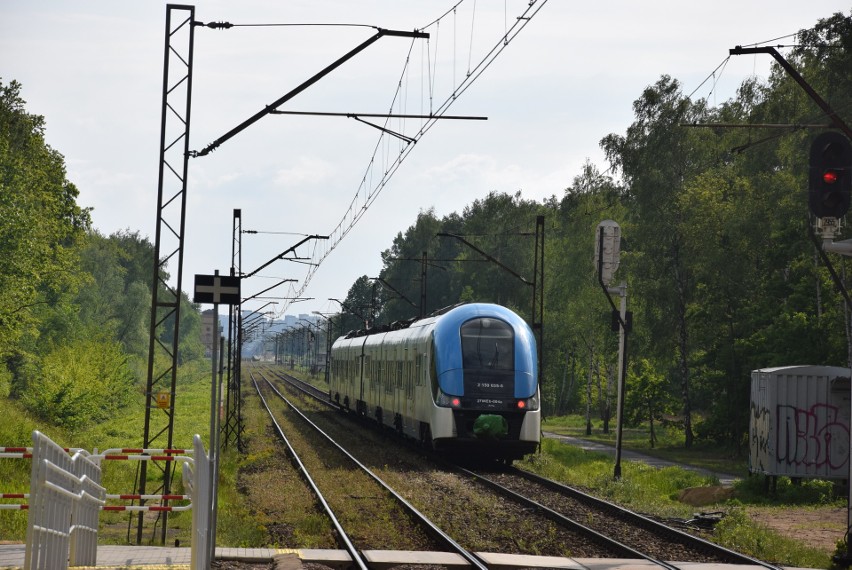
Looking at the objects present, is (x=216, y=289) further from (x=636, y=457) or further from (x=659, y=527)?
(x=636, y=457)

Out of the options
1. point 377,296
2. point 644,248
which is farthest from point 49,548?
point 377,296

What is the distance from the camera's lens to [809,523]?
18.5 m

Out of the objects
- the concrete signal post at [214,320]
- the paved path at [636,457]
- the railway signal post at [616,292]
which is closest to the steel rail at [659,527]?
the railway signal post at [616,292]

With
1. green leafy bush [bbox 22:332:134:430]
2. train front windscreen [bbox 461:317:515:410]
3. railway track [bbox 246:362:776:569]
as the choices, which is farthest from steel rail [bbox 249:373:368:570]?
green leafy bush [bbox 22:332:134:430]

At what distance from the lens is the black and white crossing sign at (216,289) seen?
12.7 meters

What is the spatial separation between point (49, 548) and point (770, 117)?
122 feet

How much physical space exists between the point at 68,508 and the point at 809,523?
1308 cm

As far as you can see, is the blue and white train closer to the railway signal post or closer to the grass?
the grass

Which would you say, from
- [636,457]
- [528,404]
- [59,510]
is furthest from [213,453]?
[636,457]

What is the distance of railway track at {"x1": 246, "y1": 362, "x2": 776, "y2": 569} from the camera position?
14359 millimetres

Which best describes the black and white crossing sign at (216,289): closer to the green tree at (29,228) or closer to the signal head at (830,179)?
the signal head at (830,179)

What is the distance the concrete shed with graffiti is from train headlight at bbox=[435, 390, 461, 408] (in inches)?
252

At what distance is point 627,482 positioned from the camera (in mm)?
23781

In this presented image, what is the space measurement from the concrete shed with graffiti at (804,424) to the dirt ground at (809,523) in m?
2.61
